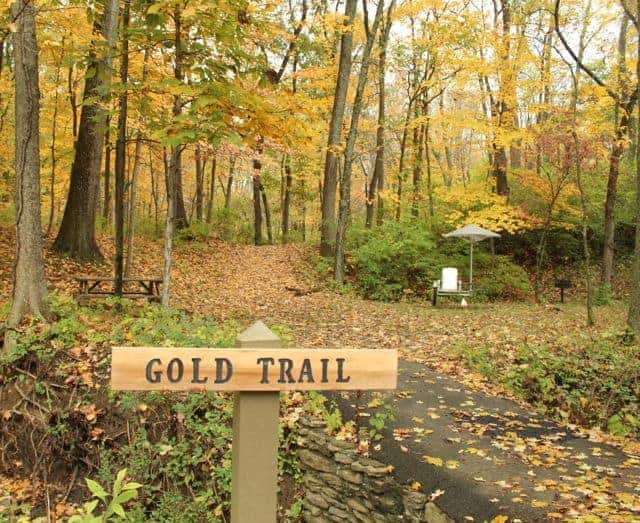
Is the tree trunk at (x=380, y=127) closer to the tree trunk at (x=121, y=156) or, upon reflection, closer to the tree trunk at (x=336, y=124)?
the tree trunk at (x=336, y=124)

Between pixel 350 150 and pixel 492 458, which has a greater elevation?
pixel 350 150

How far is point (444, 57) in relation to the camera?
58.3 feet

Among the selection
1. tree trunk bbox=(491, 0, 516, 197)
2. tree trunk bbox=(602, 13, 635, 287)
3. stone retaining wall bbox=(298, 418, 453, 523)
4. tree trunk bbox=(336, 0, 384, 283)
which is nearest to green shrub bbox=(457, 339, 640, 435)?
stone retaining wall bbox=(298, 418, 453, 523)

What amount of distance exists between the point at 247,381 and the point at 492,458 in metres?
3.62

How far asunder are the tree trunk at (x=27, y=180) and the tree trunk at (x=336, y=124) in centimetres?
939

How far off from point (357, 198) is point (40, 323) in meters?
27.8

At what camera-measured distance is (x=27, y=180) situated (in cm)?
652

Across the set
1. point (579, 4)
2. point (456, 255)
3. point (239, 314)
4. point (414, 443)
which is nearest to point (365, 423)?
point (414, 443)

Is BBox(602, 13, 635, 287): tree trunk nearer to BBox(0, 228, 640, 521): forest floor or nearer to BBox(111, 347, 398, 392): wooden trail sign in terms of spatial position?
BBox(0, 228, 640, 521): forest floor

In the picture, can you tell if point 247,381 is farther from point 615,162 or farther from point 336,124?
point 615,162

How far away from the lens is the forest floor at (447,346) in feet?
14.0

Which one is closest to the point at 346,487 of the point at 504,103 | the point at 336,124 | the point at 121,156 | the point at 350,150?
the point at 121,156

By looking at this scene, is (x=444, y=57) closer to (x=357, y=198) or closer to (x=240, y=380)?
(x=357, y=198)

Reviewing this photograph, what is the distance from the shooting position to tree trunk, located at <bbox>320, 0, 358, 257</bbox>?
1496cm
